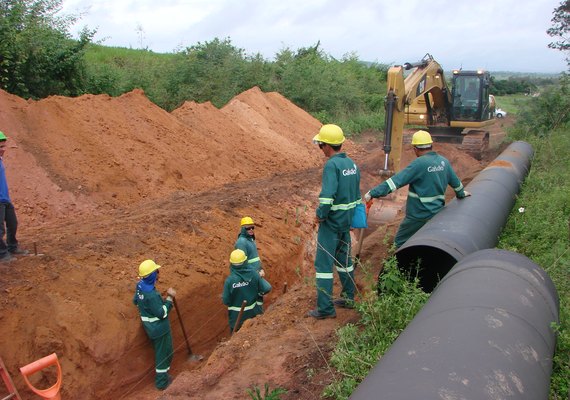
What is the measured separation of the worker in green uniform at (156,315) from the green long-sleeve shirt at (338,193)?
8.22 ft

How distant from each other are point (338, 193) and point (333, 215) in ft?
0.85

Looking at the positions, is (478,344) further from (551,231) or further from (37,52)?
(37,52)

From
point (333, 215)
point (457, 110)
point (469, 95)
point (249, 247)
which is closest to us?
point (333, 215)

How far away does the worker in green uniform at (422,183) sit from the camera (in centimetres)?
626

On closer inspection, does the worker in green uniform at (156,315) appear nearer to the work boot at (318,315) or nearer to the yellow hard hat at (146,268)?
the yellow hard hat at (146,268)

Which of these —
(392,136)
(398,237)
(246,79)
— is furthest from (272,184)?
(246,79)

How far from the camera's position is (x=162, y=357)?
6992mm

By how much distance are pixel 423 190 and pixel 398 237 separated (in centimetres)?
75

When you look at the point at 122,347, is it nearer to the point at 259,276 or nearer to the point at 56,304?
the point at 56,304

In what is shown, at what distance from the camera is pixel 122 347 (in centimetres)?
687

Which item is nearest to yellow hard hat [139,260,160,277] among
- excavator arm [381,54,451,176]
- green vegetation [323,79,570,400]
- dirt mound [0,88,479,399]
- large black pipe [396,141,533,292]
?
dirt mound [0,88,479,399]

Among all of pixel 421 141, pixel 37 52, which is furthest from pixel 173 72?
pixel 421 141

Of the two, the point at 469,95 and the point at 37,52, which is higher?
the point at 37,52

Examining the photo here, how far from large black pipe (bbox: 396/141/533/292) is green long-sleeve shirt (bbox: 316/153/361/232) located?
2.44 ft
